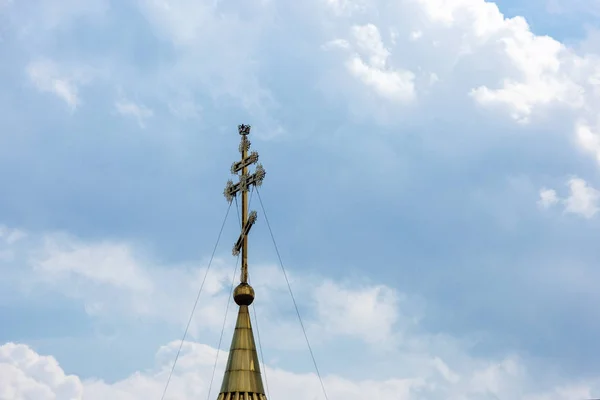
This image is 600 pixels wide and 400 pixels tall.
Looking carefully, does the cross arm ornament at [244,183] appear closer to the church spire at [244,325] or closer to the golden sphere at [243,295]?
the church spire at [244,325]

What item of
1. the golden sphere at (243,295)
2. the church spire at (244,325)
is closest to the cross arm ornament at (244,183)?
the church spire at (244,325)

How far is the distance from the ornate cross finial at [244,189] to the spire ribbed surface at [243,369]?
2.63ft

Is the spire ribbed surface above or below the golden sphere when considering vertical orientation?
below

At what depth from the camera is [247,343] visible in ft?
84.8

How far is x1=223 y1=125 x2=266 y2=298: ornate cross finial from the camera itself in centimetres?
2667

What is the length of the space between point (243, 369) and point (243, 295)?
240 cm

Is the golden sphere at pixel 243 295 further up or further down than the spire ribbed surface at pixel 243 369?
further up

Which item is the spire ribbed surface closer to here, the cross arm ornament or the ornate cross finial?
the ornate cross finial

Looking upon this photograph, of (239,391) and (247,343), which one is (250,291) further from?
(239,391)

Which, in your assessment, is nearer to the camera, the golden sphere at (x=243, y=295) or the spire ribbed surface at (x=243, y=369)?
the spire ribbed surface at (x=243, y=369)

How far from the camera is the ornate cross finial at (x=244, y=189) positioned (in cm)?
2667

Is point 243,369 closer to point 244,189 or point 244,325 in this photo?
point 244,325

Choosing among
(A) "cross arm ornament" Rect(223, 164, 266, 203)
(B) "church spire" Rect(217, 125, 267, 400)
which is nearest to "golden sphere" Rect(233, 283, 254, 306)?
(B) "church spire" Rect(217, 125, 267, 400)

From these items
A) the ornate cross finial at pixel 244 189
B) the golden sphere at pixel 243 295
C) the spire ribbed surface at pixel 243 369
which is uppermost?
the ornate cross finial at pixel 244 189
